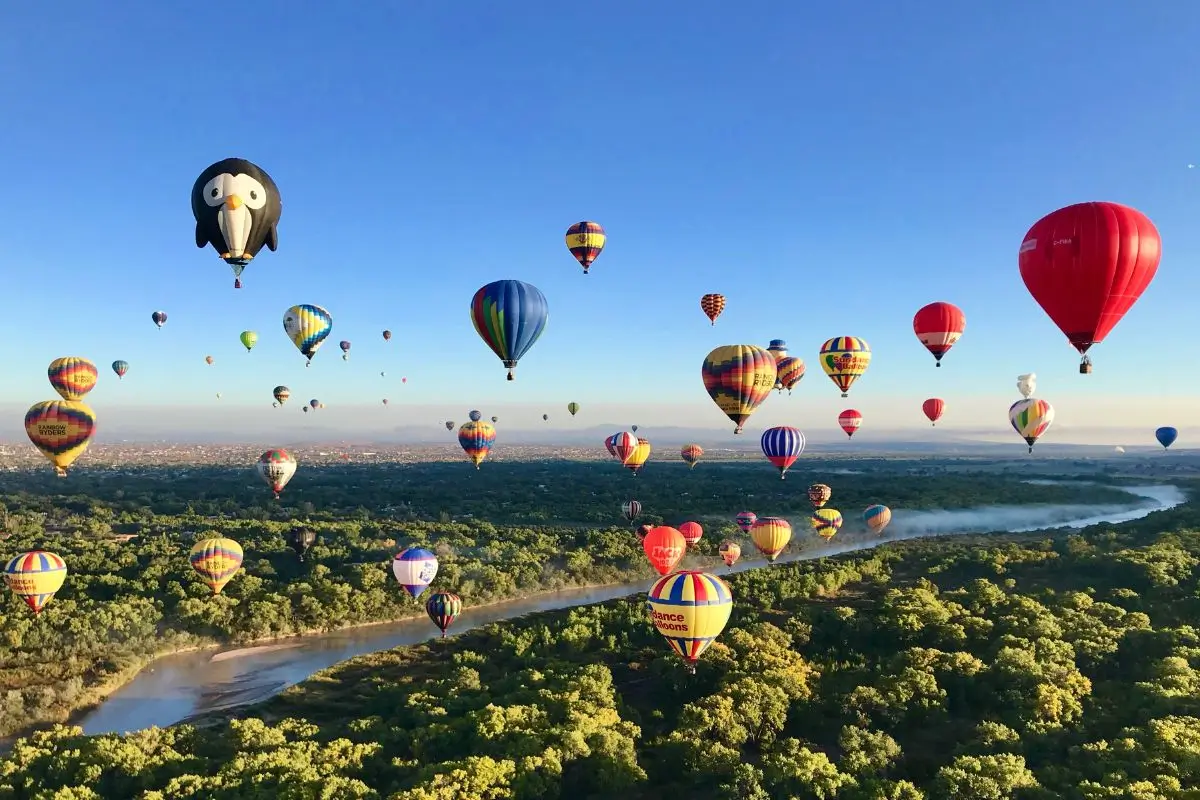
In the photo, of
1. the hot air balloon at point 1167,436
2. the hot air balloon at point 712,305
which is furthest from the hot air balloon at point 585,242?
the hot air balloon at point 1167,436

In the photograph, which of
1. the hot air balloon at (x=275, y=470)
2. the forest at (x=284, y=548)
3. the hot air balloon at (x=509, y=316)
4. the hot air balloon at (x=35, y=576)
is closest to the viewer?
the hot air balloon at (x=509, y=316)

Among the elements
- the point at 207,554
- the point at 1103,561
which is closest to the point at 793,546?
the point at 1103,561

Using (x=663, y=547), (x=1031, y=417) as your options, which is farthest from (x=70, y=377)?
(x=1031, y=417)

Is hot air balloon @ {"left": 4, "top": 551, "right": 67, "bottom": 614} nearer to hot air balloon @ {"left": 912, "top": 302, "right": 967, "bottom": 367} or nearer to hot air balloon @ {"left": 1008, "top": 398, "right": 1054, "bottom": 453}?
hot air balloon @ {"left": 912, "top": 302, "right": 967, "bottom": 367}

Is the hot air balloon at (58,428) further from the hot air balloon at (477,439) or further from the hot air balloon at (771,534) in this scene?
the hot air balloon at (771,534)

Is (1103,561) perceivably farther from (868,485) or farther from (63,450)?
(868,485)

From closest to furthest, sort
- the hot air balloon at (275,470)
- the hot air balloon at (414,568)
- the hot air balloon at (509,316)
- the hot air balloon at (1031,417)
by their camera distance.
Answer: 1. the hot air balloon at (509,316)
2. the hot air balloon at (414,568)
3. the hot air balloon at (1031,417)
4. the hot air balloon at (275,470)
